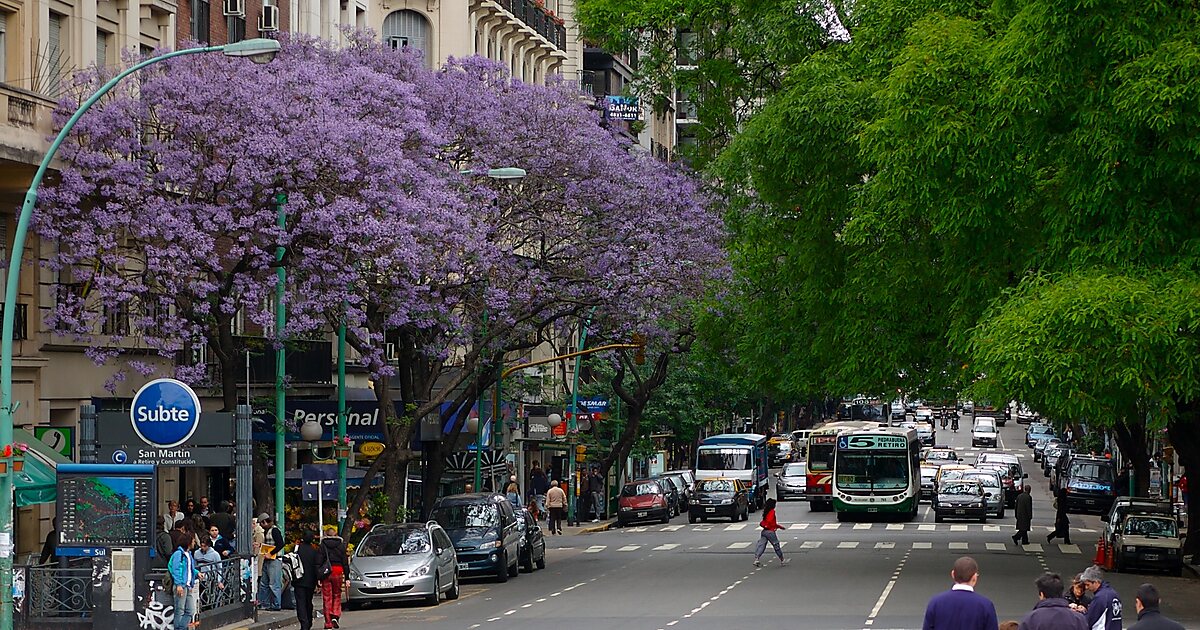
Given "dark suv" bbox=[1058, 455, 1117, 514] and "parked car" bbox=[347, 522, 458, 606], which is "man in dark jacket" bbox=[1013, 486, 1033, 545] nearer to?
"parked car" bbox=[347, 522, 458, 606]

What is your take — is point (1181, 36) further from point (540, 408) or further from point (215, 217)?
point (540, 408)

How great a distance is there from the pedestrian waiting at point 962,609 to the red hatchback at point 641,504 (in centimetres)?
4889

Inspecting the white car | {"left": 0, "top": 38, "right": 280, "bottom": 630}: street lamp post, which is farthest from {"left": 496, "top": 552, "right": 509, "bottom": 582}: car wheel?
the white car

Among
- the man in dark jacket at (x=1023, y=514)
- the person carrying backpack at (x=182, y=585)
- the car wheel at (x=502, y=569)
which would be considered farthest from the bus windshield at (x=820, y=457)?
the person carrying backpack at (x=182, y=585)

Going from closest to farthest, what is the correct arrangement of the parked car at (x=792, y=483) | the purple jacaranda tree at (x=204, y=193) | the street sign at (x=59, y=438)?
the purple jacaranda tree at (x=204, y=193)
the street sign at (x=59, y=438)
the parked car at (x=792, y=483)

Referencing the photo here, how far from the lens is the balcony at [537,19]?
6208cm

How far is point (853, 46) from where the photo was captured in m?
33.7

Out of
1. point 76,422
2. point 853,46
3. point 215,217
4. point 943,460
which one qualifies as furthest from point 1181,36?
point 943,460

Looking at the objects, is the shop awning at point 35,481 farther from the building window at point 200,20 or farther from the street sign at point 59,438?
the building window at point 200,20

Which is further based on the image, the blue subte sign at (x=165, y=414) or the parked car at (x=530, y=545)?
the parked car at (x=530, y=545)

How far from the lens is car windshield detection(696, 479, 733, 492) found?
62594 millimetres

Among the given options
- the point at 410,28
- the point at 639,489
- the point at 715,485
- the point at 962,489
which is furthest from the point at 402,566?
the point at 715,485

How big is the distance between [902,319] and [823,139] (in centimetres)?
389

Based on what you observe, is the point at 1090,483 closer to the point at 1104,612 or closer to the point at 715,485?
the point at 715,485
